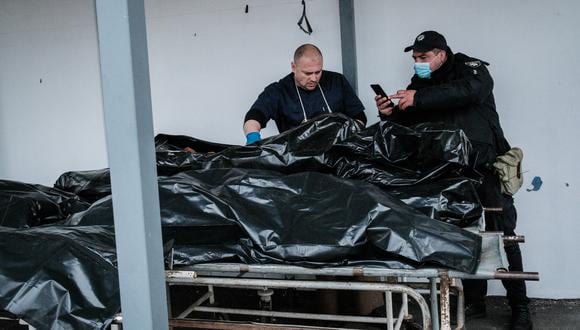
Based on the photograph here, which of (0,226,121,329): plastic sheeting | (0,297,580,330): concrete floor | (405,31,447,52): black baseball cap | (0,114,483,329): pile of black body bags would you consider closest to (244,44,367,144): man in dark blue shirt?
(405,31,447,52): black baseball cap

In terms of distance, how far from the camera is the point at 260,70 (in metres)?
4.06

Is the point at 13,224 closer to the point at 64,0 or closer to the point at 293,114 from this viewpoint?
the point at 293,114

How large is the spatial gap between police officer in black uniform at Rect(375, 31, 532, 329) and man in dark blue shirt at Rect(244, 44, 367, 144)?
38 cm

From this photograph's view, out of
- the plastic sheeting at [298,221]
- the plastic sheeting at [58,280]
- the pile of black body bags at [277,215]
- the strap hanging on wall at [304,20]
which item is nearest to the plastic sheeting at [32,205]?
the pile of black body bags at [277,215]

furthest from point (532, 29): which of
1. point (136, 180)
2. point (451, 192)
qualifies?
point (136, 180)

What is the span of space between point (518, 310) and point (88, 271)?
254 cm

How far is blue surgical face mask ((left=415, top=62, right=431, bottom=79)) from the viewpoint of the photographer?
3096 mm

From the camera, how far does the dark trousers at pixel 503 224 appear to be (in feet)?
10.2

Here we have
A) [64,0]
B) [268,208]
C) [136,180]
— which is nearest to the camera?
[136,180]

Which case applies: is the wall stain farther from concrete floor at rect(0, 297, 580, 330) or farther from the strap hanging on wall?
the strap hanging on wall

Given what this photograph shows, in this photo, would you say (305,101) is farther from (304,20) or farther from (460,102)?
(460,102)

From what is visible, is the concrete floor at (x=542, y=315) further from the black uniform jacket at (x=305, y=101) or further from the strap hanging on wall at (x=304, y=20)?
the strap hanging on wall at (x=304, y=20)

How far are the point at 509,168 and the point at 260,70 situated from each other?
68.8 inches

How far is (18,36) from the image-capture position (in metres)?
4.60
